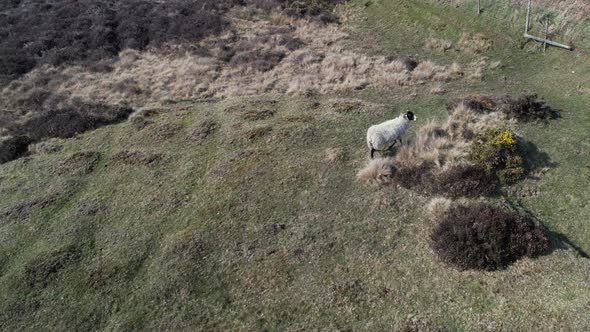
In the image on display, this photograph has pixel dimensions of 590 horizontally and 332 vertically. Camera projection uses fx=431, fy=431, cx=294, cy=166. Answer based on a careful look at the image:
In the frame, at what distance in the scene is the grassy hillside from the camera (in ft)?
47.5

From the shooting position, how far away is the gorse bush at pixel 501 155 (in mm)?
19391

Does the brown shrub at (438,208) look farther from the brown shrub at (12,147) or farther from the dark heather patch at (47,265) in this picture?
the brown shrub at (12,147)

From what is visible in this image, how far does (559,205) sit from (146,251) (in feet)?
56.9

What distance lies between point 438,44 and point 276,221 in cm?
2410

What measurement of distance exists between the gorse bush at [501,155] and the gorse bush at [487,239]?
3069 millimetres

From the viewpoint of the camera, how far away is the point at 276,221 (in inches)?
739

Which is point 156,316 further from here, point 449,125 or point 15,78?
point 15,78

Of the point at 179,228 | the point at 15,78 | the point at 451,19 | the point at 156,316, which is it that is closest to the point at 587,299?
the point at 156,316

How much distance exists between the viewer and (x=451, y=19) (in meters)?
37.5

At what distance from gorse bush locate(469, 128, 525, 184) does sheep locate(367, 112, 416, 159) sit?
346 cm

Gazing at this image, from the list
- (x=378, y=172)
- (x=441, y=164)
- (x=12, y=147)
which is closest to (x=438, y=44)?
(x=441, y=164)

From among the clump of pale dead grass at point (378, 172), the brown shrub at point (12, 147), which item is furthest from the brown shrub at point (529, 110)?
the brown shrub at point (12, 147)

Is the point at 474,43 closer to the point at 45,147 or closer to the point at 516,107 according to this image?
the point at 516,107

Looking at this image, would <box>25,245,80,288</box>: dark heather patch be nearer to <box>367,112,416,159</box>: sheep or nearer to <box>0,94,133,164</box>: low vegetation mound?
<box>0,94,133,164</box>: low vegetation mound
